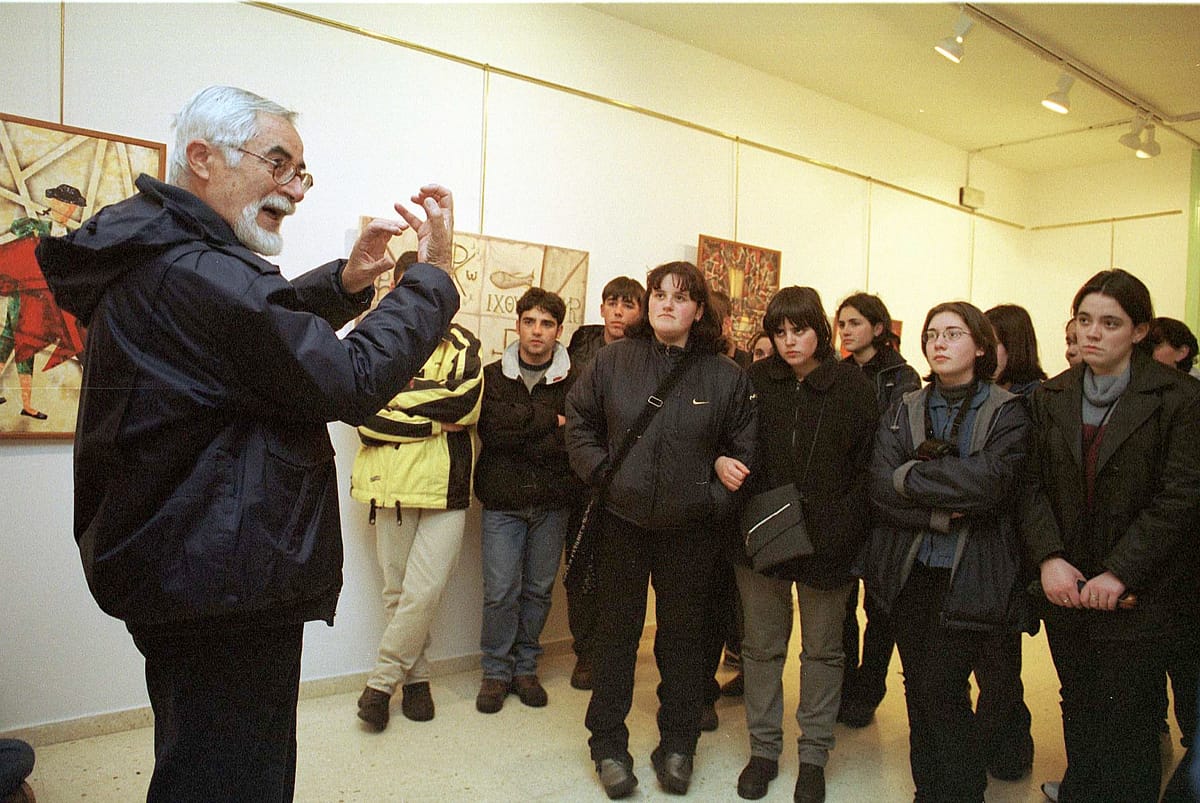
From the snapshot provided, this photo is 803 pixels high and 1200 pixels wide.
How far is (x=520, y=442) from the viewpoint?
363 cm

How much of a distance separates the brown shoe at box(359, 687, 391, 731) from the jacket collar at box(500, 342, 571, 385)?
148 cm

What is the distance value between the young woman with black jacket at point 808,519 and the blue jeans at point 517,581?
109 cm

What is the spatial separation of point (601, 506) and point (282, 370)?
173cm

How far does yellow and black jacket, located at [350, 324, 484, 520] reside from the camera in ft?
11.0

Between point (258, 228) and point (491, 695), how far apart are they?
2571 mm

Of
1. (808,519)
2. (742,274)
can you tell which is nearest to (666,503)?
(808,519)

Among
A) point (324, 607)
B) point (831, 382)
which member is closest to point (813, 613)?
point (831, 382)

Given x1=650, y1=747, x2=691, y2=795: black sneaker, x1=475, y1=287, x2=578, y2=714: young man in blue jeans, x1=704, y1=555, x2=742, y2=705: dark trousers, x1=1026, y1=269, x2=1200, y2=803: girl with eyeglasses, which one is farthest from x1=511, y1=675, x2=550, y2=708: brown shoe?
x1=1026, y1=269, x2=1200, y2=803: girl with eyeglasses

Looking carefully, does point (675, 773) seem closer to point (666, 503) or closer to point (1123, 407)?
point (666, 503)

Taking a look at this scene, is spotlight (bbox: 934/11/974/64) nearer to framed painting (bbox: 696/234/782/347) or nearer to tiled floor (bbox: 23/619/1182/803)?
framed painting (bbox: 696/234/782/347)

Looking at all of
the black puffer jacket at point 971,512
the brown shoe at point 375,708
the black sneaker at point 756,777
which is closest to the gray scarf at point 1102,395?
the black puffer jacket at point 971,512

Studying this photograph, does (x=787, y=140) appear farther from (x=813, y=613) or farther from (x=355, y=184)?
(x=813, y=613)

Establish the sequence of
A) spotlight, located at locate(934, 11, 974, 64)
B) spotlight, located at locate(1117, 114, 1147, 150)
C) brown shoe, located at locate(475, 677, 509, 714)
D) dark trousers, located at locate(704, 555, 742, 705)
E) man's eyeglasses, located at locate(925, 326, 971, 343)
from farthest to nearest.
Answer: spotlight, located at locate(1117, 114, 1147, 150) < spotlight, located at locate(934, 11, 974, 64) < brown shoe, located at locate(475, 677, 509, 714) < dark trousers, located at locate(704, 555, 742, 705) < man's eyeglasses, located at locate(925, 326, 971, 343)

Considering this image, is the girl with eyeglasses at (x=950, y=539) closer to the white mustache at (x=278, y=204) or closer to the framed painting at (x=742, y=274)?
the white mustache at (x=278, y=204)
